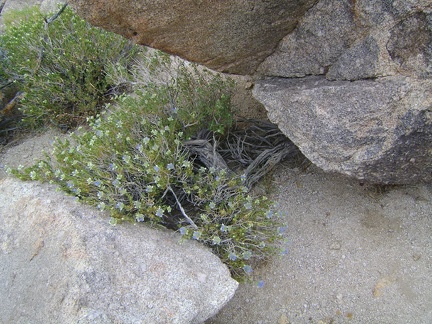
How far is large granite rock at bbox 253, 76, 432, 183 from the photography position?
2.00m

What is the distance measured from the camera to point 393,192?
2684 millimetres

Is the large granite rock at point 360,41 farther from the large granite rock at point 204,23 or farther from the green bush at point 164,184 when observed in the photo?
the green bush at point 164,184

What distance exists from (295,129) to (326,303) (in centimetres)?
108

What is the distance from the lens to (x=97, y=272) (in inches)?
77.2

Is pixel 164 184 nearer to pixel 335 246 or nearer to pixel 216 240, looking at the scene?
pixel 216 240

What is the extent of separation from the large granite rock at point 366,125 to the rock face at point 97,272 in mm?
902

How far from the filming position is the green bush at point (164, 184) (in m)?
Result: 2.36

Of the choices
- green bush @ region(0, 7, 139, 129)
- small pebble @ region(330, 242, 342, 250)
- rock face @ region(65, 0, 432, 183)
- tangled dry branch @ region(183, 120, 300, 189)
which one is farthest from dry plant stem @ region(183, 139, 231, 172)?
green bush @ region(0, 7, 139, 129)

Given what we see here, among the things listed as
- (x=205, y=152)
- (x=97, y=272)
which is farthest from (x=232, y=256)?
(x=205, y=152)

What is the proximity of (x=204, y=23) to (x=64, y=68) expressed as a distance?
245 cm

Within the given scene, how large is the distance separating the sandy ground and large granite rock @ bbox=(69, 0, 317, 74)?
1.14 m

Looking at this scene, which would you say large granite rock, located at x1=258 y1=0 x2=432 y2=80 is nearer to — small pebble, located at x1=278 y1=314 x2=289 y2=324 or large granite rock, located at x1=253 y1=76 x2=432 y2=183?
large granite rock, located at x1=253 y1=76 x2=432 y2=183

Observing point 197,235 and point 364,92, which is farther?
point 197,235

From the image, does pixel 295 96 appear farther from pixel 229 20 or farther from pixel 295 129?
pixel 229 20
